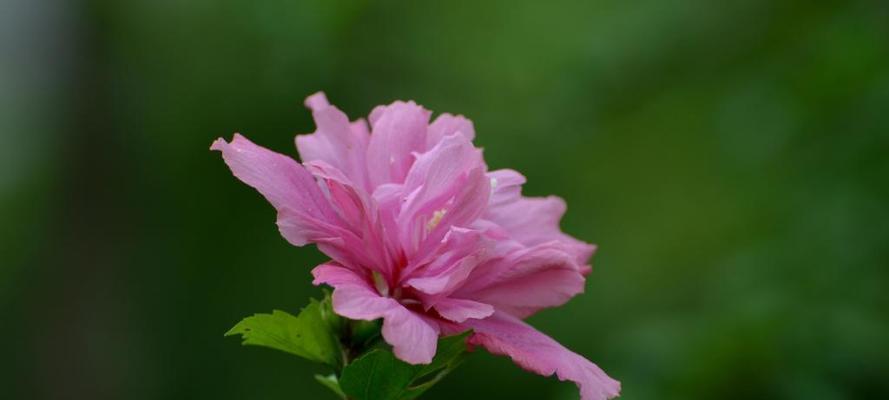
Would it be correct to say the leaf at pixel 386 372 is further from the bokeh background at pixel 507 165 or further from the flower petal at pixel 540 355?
the bokeh background at pixel 507 165

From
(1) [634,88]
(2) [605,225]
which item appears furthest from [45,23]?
(1) [634,88]

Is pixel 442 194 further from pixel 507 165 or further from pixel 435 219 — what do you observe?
pixel 507 165

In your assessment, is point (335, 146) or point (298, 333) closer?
point (298, 333)

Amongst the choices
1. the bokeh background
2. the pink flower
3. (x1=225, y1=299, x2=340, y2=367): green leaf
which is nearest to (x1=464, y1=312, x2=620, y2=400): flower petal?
the pink flower

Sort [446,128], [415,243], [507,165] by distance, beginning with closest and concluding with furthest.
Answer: [415,243]
[446,128]
[507,165]

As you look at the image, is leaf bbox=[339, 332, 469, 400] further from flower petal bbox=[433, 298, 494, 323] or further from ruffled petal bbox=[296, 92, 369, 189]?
ruffled petal bbox=[296, 92, 369, 189]

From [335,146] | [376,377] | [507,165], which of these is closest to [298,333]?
[376,377]
